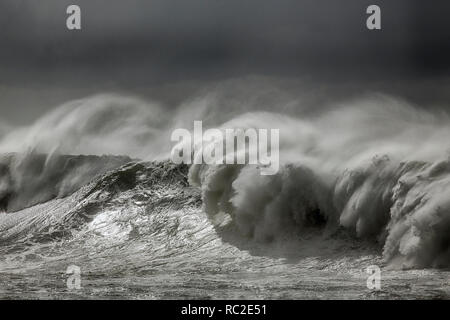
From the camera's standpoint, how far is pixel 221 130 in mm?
24141

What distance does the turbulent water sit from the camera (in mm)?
14461

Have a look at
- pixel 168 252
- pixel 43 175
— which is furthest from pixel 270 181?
pixel 43 175

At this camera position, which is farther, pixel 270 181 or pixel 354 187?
pixel 270 181

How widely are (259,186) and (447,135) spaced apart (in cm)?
436

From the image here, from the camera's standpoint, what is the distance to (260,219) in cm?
1847

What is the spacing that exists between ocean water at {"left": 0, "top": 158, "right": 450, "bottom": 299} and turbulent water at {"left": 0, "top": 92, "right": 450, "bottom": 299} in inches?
1.5

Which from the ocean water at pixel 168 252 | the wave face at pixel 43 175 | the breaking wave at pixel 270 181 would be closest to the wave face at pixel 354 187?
the breaking wave at pixel 270 181

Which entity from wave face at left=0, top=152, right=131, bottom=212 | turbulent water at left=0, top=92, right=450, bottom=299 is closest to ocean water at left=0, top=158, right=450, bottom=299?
turbulent water at left=0, top=92, right=450, bottom=299

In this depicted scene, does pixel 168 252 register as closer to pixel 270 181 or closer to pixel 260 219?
pixel 260 219

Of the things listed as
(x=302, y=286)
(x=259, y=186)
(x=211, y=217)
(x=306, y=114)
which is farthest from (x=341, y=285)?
(x=306, y=114)

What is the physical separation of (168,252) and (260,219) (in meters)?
2.30

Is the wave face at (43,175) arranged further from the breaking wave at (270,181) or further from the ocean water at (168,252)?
the ocean water at (168,252)

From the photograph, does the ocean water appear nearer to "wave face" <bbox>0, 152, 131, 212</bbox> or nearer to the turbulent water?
the turbulent water
